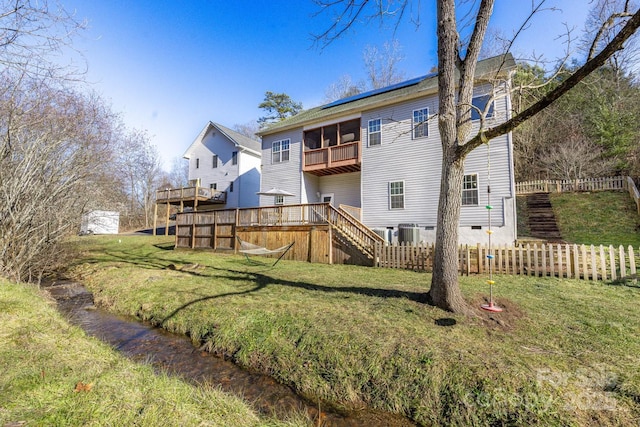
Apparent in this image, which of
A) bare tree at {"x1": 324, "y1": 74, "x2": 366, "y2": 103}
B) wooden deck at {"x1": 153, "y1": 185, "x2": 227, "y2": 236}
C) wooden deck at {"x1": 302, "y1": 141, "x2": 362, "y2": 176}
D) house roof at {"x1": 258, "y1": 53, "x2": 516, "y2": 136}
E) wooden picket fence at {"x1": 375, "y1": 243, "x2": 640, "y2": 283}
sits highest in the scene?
bare tree at {"x1": 324, "y1": 74, "x2": 366, "y2": 103}

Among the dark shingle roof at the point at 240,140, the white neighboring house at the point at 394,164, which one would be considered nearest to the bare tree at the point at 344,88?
the dark shingle roof at the point at 240,140

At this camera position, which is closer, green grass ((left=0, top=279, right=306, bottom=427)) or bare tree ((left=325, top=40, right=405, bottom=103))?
green grass ((left=0, top=279, right=306, bottom=427))

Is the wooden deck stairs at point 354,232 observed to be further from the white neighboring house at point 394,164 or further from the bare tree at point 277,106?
the bare tree at point 277,106

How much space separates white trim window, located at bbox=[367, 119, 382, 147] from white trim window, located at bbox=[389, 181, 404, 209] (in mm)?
2467

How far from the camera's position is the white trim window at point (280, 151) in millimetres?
17531

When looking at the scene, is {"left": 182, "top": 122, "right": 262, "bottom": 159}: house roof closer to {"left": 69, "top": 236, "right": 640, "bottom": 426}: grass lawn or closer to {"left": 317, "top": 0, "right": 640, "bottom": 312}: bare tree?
{"left": 69, "top": 236, "right": 640, "bottom": 426}: grass lawn

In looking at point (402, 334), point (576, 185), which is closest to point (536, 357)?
point (402, 334)

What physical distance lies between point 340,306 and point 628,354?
369cm

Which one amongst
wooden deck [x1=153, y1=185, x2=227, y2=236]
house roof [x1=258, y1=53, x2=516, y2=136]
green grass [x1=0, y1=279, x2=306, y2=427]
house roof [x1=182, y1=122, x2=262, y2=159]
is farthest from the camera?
house roof [x1=182, y1=122, x2=262, y2=159]

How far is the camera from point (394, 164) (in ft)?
46.2

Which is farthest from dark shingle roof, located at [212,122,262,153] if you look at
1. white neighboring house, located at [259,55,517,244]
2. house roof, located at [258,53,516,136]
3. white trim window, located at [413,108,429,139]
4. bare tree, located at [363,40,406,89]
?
white trim window, located at [413,108,429,139]

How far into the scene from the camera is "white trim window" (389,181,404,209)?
13766mm

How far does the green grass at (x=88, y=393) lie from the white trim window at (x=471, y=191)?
12.2 metres

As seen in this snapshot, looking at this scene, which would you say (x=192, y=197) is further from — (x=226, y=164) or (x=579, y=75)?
(x=579, y=75)
